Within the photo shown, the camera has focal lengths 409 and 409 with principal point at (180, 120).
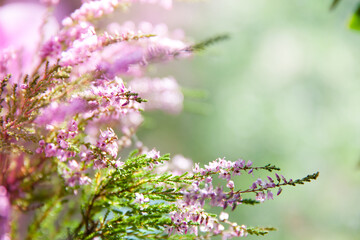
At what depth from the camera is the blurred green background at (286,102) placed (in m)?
2.18

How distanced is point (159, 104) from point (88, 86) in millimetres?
325

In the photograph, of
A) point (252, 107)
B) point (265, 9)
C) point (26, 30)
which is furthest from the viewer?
point (265, 9)

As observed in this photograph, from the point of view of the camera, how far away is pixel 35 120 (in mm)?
394

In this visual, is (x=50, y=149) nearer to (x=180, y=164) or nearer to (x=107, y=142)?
(x=107, y=142)

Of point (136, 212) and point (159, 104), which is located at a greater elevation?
point (159, 104)

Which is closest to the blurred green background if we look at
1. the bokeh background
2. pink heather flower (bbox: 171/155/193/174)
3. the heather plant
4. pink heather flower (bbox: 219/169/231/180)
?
the bokeh background

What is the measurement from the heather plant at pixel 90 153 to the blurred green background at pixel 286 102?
154 centimetres

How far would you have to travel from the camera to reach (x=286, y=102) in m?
2.38

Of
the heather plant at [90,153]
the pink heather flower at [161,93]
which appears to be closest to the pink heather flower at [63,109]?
the heather plant at [90,153]

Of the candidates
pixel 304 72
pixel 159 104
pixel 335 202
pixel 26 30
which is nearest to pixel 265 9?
pixel 304 72

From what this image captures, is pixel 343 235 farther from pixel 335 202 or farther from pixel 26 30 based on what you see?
pixel 26 30

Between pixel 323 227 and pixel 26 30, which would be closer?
pixel 26 30

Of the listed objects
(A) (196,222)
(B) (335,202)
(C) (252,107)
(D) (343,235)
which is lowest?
(A) (196,222)

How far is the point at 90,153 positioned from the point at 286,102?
212cm
